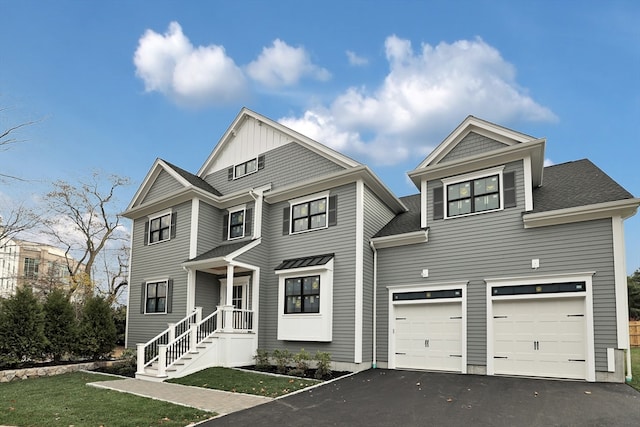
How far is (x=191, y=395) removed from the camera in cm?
966

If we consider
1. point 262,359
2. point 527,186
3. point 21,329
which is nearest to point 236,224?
point 262,359

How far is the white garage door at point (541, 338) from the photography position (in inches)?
405

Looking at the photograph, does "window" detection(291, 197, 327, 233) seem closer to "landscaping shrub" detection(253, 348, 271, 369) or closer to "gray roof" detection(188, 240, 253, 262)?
"gray roof" detection(188, 240, 253, 262)

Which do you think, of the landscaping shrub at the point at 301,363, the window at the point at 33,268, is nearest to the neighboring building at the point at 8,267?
the window at the point at 33,268

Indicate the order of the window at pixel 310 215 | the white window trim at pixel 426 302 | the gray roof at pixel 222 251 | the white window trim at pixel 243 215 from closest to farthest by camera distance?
the white window trim at pixel 426 302 < the window at pixel 310 215 < the gray roof at pixel 222 251 < the white window trim at pixel 243 215

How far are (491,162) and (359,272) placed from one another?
490 centimetres

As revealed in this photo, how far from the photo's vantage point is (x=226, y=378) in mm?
11438

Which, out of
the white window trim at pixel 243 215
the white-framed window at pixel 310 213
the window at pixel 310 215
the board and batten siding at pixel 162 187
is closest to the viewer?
the white-framed window at pixel 310 213

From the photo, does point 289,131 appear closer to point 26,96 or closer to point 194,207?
point 194,207

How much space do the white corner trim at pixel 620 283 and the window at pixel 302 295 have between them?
25.2ft

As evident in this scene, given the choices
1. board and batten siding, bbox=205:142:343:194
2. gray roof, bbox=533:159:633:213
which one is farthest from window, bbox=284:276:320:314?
gray roof, bbox=533:159:633:213

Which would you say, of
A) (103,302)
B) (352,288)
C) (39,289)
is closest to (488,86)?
(352,288)

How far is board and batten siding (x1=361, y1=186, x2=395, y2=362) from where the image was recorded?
12922 mm

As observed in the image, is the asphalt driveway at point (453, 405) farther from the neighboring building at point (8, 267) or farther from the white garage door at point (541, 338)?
the neighboring building at point (8, 267)
